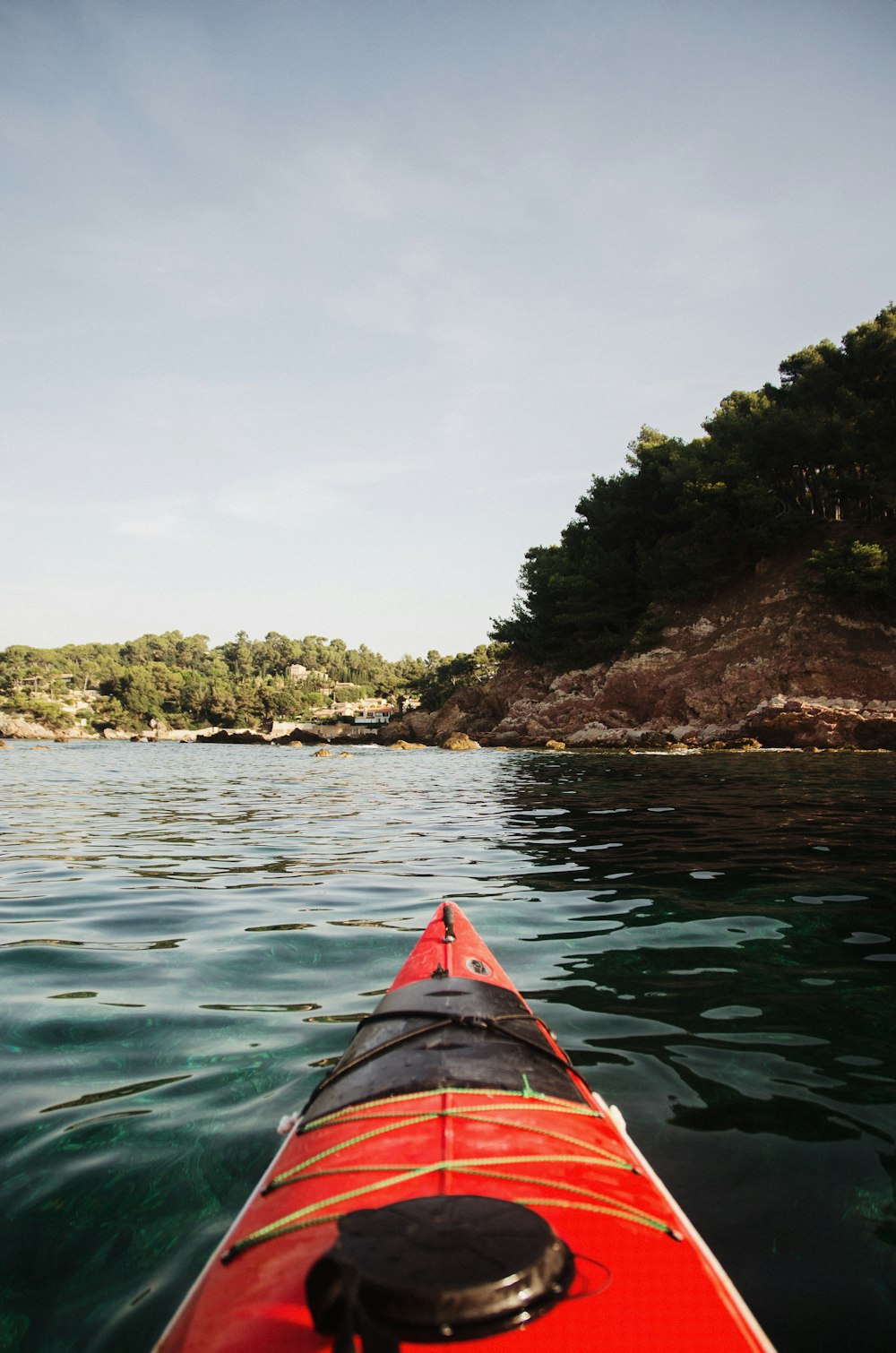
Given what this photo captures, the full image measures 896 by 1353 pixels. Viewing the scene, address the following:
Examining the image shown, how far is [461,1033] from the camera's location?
2578 millimetres

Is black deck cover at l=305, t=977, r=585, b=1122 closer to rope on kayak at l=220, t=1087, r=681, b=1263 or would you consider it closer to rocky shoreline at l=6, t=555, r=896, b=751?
rope on kayak at l=220, t=1087, r=681, b=1263

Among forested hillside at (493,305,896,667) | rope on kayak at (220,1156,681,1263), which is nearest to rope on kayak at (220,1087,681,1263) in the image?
rope on kayak at (220,1156,681,1263)

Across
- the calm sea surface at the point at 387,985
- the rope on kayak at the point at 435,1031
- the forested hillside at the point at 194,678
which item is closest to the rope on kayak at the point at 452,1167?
the rope on kayak at the point at 435,1031

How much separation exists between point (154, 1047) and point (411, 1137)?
7.20 ft

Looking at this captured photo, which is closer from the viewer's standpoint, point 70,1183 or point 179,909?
point 70,1183

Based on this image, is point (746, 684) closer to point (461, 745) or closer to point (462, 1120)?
point (461, 745)

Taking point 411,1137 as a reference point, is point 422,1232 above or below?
above

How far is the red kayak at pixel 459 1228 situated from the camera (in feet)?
3.87

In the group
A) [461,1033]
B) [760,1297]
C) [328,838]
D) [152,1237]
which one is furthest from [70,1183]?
[328,838]

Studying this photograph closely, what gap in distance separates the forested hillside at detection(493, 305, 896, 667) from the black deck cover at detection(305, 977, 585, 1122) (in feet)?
101

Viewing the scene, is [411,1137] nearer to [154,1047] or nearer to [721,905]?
[154,1047]

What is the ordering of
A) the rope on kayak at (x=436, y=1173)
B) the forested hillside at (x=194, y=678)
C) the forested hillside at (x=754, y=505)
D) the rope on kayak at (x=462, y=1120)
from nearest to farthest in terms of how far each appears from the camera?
1. the rope on kayak at (x=436, y=1173)
2. the rope on kayak at (x=462, y=1120)
3. the forested hillside at (x=754, y=505)
4. the forested hillside at (x=194, y=678)

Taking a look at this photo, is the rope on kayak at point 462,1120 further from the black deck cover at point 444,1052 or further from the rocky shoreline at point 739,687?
the rocky shoreline at point 739,687

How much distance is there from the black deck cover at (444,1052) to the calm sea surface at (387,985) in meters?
0.55
